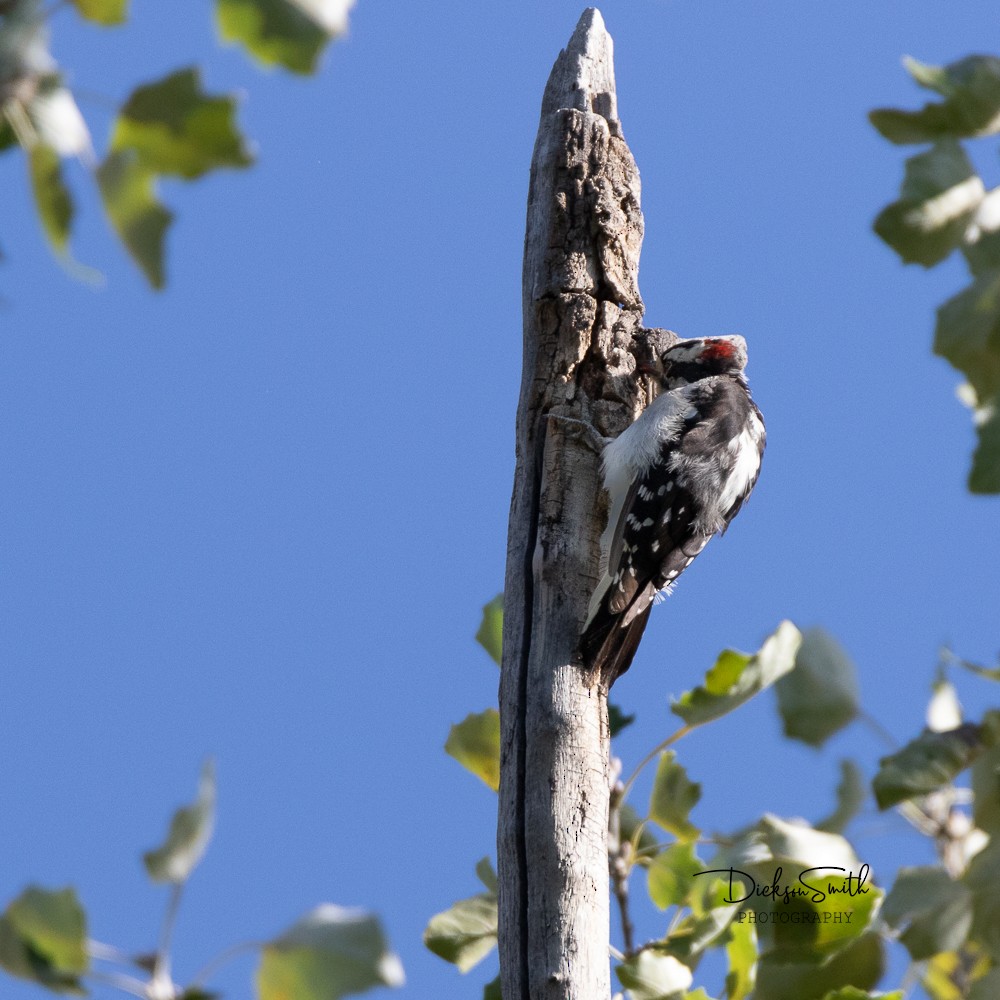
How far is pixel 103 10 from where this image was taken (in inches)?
28.9

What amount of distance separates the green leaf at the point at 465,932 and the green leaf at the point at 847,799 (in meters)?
1.26

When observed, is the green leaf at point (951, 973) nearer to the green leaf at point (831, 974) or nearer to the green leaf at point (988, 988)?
the green leaf at point (831, 974)

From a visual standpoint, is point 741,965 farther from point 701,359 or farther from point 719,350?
point 719,350

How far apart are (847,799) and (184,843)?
2.21ft

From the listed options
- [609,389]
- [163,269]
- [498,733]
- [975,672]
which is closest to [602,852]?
[498,733]

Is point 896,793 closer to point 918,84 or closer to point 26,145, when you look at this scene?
point 918,84

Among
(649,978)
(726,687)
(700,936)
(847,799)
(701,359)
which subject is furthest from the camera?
A: (701,359)

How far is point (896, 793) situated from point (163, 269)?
0.69m

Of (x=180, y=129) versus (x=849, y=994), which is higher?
(x=180, y=129)

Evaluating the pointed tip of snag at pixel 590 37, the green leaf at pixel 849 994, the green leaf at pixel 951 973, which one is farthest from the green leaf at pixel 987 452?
the pointed tip of snag at pixel 590 37

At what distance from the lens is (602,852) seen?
2551 mm

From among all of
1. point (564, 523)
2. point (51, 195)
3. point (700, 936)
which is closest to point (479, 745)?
point (564, 523)

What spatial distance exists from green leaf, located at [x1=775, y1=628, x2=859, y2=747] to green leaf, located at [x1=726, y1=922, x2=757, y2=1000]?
22.3 inches

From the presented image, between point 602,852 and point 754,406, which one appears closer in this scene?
point 602,852
